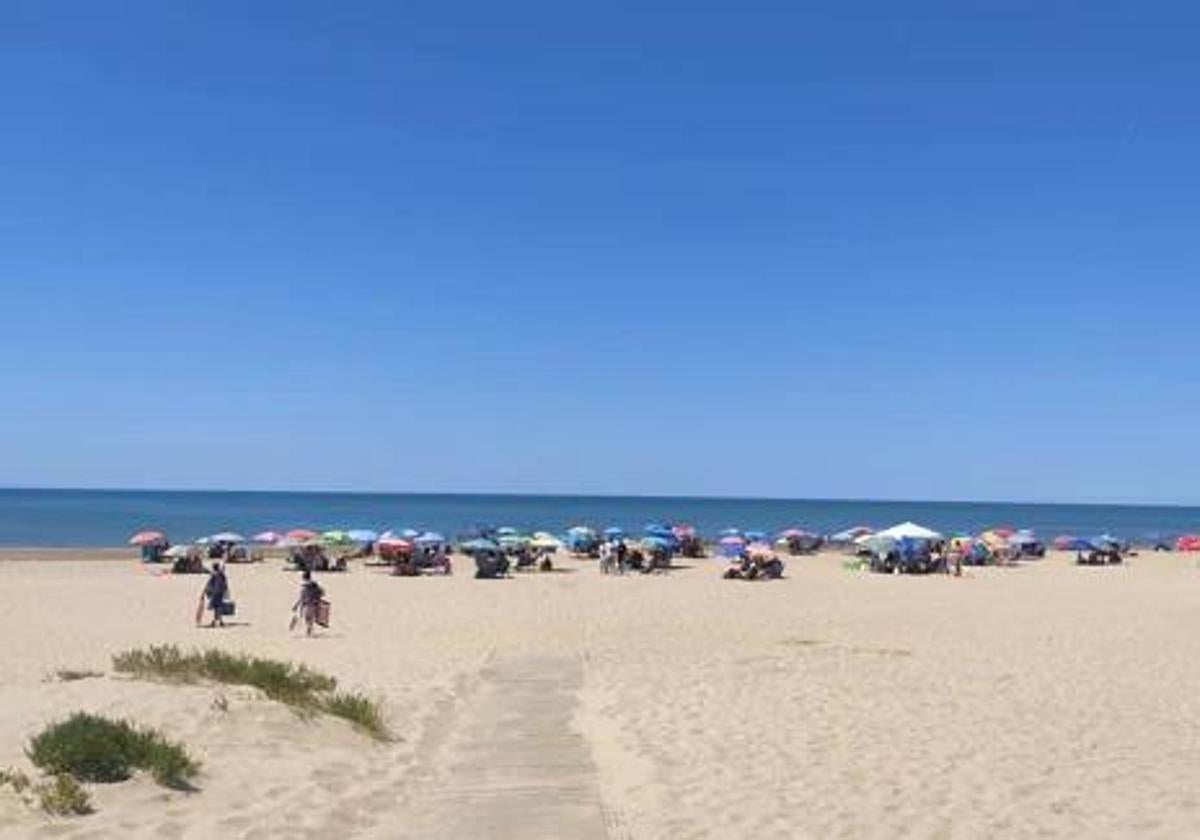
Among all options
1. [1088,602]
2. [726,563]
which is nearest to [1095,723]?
[1088,602]

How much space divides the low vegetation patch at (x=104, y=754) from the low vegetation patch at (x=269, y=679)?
7.70ft

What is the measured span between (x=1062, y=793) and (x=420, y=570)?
3113cm

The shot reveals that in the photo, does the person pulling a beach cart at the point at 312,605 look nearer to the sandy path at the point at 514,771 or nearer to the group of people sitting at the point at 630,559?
the sandy path at the point at 514,771

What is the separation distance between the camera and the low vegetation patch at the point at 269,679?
11367mm

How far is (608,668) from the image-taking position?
1683 cm

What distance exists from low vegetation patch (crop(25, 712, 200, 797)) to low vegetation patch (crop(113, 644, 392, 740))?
92.5 inches

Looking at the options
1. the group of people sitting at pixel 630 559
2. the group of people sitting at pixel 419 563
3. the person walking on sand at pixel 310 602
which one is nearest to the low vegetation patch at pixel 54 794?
the person walking on sand at pixel 310 602

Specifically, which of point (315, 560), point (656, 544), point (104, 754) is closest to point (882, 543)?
point (656, 544)

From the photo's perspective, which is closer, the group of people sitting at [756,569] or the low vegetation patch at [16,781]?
the low vegetation patch at [16,781]

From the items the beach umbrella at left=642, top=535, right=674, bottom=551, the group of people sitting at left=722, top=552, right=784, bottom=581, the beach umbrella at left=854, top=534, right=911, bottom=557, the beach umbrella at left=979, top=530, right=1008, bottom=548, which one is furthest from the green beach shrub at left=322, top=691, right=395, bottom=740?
the beach umbrella at left=979, top=530, right=1008, bottom=548

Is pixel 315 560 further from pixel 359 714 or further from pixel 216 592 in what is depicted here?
pixel 359 714

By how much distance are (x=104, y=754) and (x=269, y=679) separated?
3840 millimetres

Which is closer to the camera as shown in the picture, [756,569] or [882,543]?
[756,569]

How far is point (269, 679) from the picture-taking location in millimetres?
12117
